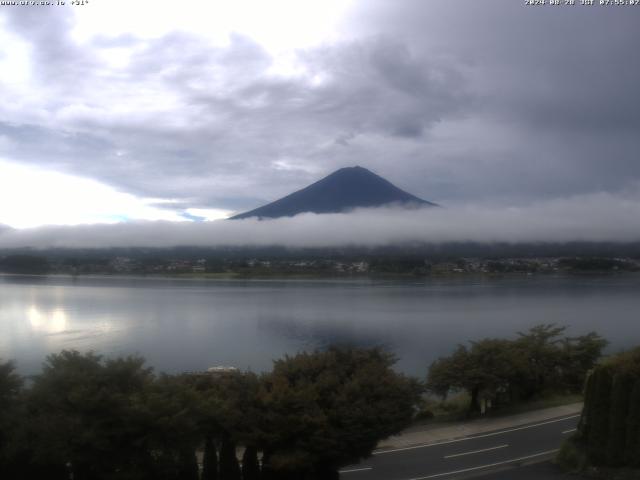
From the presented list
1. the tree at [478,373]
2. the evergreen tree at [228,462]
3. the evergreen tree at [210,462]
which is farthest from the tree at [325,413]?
the tree at [478,373]

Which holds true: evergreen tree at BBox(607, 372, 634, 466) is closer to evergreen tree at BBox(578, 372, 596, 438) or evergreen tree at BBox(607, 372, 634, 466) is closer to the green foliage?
the green foliage

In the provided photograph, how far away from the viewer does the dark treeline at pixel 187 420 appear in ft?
29.3

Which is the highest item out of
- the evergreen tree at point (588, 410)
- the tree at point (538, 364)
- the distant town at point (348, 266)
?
the distant town at point (348, 266)

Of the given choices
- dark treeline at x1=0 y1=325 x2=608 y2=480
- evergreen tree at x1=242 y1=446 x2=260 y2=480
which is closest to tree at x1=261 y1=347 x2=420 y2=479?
dark treeline at x1=0 y1=325 x2=608 y2=480

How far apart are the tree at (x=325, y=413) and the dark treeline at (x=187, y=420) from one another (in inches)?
0.7

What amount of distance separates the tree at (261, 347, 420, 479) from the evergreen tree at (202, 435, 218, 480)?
79 cm

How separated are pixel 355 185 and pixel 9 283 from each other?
9135 cm

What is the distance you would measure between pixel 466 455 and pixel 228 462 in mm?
5130

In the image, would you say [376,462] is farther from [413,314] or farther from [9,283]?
[9,283]

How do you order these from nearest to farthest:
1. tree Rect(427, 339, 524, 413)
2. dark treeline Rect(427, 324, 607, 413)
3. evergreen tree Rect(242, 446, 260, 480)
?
evergreen tree Rect(242, 446, 260, 480) < tree Rect(427, 339, 524, 413) < dark treeline Rect(427, 324, 607, 413)

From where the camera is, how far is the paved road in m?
11.9

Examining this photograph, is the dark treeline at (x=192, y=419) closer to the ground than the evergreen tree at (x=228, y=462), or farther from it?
farther from it

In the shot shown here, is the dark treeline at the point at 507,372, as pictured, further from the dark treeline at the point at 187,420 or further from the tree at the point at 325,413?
the tree at the point at 325,413

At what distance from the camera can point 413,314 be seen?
1859 inches
